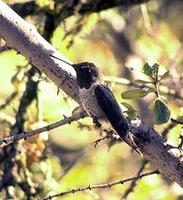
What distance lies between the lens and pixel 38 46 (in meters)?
2.17

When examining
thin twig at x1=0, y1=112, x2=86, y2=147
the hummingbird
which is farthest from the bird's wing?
thin twig at x1=0, y1=112, x2=86, y2=147

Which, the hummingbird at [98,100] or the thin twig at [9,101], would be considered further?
the thin twig at [9,101]

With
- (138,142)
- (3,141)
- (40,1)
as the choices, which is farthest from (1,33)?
(40,1)

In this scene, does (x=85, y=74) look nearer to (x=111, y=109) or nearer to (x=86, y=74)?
(x=86, y=74)

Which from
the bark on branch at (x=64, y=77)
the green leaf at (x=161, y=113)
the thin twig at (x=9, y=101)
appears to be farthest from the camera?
the thin twig at (x=9, y=101)

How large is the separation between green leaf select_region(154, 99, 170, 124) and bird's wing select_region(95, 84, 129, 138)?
114 mm

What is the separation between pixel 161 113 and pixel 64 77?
335mm

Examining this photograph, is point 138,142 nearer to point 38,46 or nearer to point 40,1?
point 38,46

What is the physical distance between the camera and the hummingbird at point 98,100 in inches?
87.0

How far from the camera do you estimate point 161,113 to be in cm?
230

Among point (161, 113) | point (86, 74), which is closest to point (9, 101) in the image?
point (86, 74)

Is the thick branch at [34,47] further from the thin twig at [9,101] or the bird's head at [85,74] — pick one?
the thin twig at [9,101]

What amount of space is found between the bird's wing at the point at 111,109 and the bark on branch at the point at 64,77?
4 cm

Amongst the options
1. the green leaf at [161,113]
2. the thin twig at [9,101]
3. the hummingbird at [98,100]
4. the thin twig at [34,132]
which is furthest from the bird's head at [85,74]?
the thin twig at [9,101]
